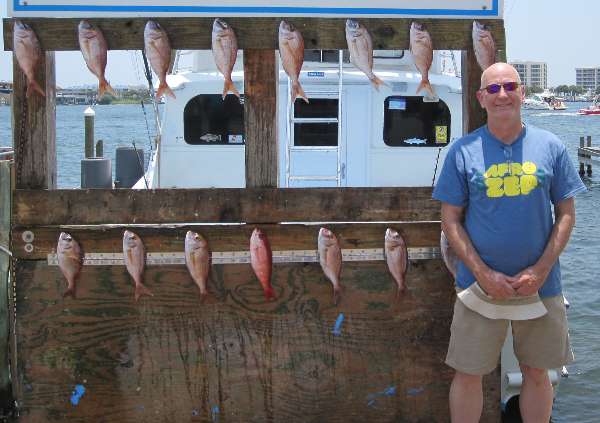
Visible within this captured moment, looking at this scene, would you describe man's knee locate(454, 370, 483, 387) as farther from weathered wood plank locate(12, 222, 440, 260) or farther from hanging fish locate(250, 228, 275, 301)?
hanging fish locate(250, 228, 275, 301)

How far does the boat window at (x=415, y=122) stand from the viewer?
807cm

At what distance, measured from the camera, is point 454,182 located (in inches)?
138

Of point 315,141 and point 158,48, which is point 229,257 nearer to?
point 158,48

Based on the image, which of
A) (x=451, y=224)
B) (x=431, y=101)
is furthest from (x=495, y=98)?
(x=431, y=101)

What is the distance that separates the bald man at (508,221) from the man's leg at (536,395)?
0.07ft

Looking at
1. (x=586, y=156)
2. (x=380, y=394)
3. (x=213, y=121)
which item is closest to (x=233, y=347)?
(x=380, y=394)

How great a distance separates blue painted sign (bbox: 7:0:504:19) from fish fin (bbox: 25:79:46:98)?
35 cm

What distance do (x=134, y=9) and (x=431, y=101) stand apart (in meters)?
4.66

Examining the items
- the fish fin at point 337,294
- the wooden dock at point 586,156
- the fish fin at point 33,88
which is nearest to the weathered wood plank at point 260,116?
the fish fin at point 337,294

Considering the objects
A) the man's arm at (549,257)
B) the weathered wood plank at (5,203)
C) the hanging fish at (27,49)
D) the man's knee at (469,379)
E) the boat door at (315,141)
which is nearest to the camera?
the man's arm at (549,257)

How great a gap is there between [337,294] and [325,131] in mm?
4073

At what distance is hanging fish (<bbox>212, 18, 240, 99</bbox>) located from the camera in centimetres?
385

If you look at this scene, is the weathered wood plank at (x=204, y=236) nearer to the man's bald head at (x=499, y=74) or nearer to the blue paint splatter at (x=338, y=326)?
the blue paint splatter at (x=338, y=326)

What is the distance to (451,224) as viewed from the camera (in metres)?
3.55
